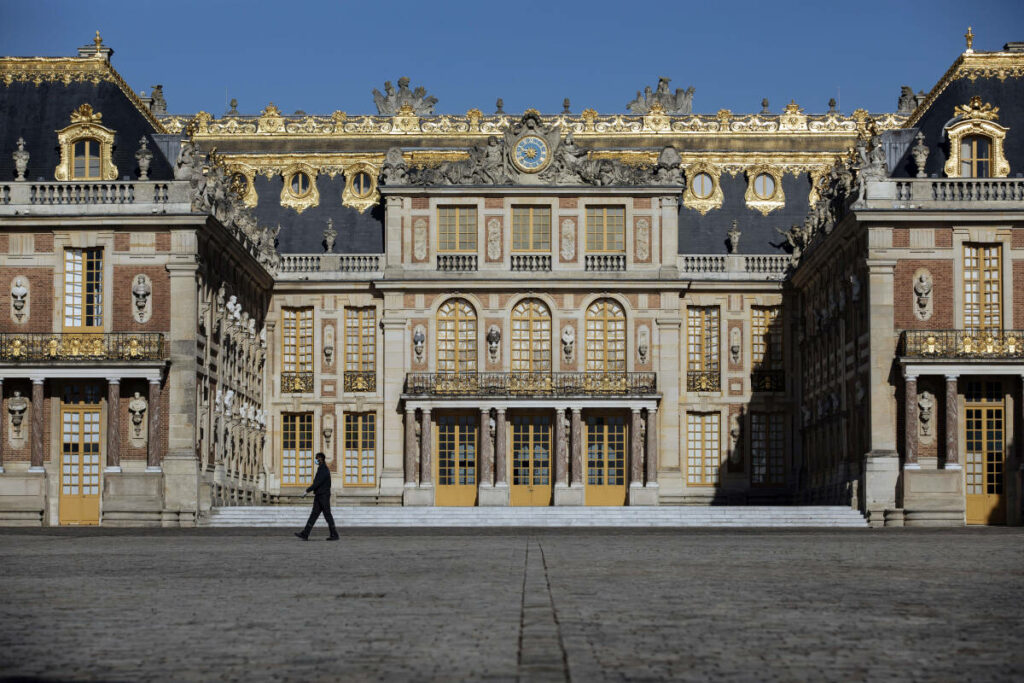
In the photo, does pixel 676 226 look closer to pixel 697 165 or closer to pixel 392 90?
pixel 697 165

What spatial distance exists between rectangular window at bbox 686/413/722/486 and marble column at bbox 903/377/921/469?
41.9 feet

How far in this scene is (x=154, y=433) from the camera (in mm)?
42375

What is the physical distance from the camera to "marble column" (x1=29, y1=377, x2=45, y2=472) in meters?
42.5

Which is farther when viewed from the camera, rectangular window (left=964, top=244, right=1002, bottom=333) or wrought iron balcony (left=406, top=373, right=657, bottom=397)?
wrought iron balcony (left=406, top=373, right=657, bottom=397)

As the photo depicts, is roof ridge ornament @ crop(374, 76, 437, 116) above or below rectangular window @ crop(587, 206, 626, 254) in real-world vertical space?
above

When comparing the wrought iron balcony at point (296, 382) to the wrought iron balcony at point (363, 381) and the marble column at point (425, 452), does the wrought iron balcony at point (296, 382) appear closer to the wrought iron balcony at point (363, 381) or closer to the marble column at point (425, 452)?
the wrought iron balcony at point (363, 381)

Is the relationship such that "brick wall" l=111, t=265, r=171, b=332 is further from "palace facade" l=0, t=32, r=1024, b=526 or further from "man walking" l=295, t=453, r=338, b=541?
"man walking" l=295, t=453, r=338, b=541

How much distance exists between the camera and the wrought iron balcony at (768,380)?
A: 54062mm

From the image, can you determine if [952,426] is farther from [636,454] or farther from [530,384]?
[530,384]

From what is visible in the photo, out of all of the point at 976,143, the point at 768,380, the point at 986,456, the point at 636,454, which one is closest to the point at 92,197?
the point at 636,454

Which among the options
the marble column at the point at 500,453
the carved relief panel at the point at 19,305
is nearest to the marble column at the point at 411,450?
the marble column at the point at 500,453

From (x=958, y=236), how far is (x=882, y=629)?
3113cm

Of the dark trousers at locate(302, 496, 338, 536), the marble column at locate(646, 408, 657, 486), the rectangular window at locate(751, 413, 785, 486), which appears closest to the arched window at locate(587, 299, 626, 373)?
the marble column at locate(646, 408, 657, 486)

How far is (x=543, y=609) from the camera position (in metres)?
14.8
